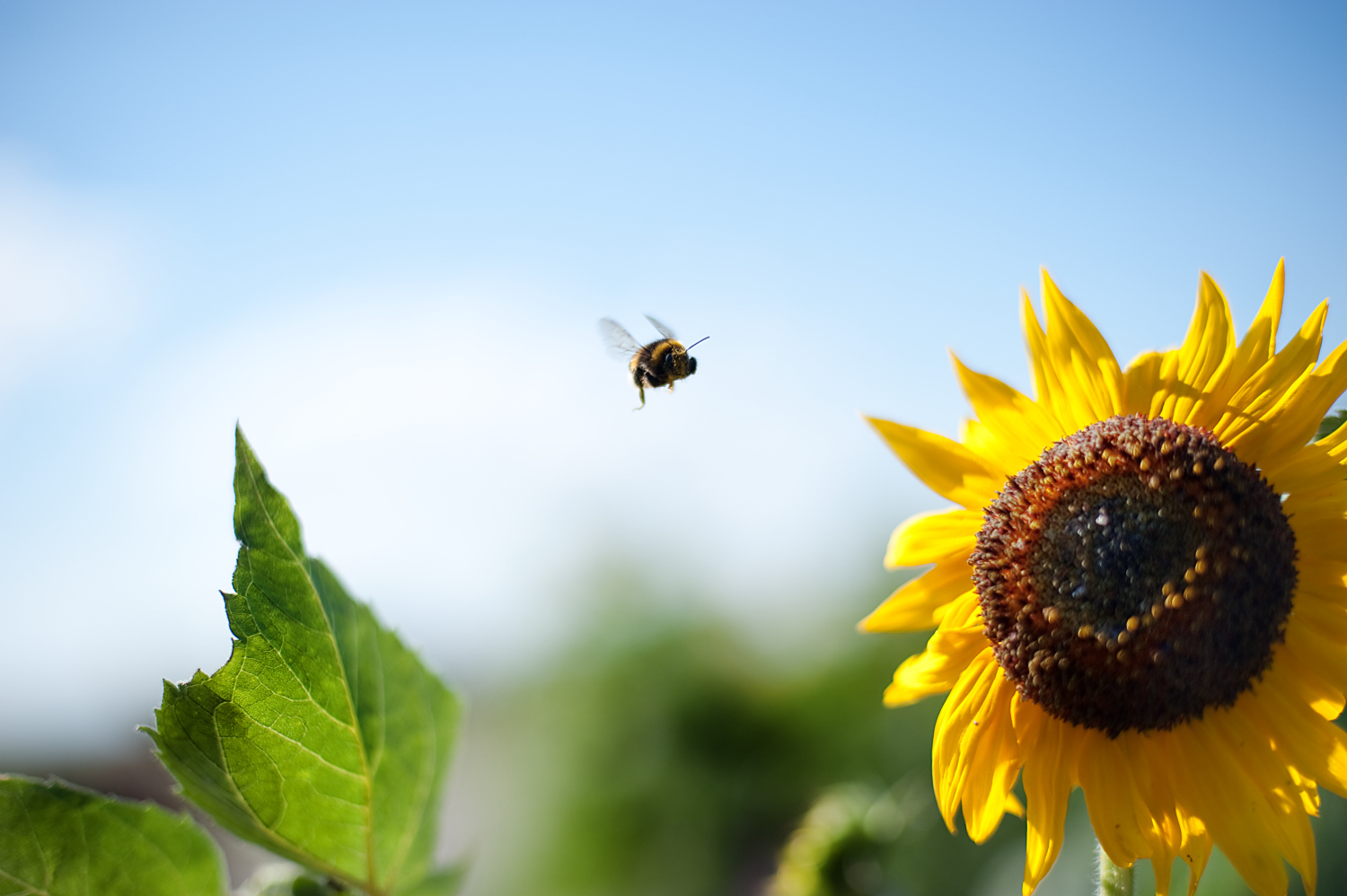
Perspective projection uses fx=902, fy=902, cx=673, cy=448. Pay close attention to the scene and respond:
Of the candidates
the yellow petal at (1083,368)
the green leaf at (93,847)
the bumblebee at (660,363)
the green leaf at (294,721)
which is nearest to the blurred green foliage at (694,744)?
the bumblebee at (660,363)

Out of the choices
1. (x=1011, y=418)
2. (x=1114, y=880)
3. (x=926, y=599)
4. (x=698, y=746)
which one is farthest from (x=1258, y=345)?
(x=698, y=746)

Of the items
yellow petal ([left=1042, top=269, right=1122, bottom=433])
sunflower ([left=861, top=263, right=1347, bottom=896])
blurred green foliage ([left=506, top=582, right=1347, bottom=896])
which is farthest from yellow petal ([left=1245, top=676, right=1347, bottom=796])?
Answer: blurred green foliage ([left=506, top=582, right=1347, bottom=896])

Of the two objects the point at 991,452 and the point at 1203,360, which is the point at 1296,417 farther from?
the point at 991,452

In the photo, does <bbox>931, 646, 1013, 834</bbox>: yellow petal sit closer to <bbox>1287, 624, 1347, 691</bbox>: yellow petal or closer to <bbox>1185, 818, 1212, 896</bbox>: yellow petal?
<bbox>1185, 818, 1212, 896</bbox>: yellow petal

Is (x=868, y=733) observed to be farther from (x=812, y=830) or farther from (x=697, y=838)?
(x=812, y=830)

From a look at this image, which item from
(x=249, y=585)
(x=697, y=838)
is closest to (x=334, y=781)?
(x=249, y=585)

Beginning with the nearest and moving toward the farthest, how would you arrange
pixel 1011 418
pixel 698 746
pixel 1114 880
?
pixel 1114 880 < pixel 1011 418 < pixel 698 746

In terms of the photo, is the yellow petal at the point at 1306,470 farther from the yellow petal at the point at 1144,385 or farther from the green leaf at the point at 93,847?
the green leaf at the point at 93,847
